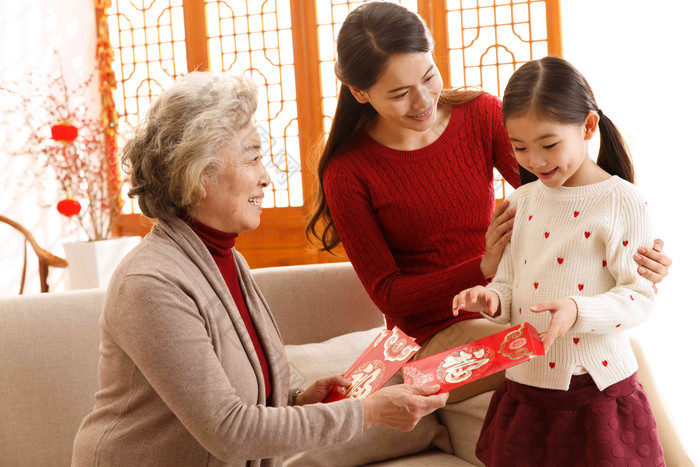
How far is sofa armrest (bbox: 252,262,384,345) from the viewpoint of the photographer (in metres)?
2.25

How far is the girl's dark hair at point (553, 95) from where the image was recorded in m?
1.35

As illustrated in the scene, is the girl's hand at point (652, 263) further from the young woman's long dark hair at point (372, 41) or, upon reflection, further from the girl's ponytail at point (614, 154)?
the young woman's long dark hair at point (372, 41)

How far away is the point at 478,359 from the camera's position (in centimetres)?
132

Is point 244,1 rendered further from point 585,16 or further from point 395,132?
point 395,132

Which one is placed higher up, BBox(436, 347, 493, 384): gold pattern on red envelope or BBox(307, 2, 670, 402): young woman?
BBox(307, 2, 670, 402): young woman

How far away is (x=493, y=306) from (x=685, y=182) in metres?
2.26

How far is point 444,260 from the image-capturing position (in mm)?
1907

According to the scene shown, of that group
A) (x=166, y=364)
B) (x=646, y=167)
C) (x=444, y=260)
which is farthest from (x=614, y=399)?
(x=646, y=167)

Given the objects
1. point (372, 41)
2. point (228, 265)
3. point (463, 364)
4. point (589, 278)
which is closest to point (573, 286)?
point (589, 278)

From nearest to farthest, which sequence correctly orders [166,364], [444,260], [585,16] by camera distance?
1. [166,364]
2. [444,260]
3. [585,16]

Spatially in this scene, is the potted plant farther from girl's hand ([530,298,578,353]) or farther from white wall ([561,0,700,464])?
girl's hand ([530,298,578,353])

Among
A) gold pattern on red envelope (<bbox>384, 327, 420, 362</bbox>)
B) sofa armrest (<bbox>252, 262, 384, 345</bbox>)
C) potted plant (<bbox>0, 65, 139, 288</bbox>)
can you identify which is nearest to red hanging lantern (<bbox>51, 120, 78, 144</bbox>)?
potted plant (<bbox>0, 65, 139, 288</bbox>)

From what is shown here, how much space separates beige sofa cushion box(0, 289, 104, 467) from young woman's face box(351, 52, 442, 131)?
3.11 feet

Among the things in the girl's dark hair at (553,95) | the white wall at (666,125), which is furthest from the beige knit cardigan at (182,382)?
the white wall at (666,125)
